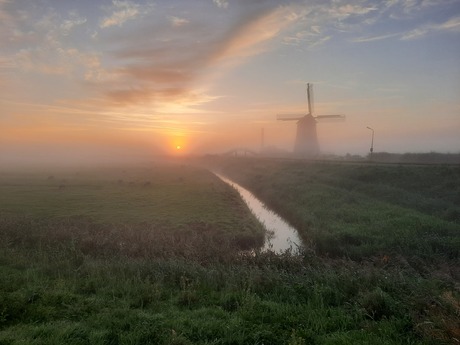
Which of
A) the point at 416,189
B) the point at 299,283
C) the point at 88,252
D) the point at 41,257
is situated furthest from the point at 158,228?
the point at 416,189

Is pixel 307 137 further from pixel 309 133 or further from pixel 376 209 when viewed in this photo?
pixel 376 209

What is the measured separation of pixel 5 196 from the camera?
37.2 metres

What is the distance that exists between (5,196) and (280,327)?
39132 millimetres

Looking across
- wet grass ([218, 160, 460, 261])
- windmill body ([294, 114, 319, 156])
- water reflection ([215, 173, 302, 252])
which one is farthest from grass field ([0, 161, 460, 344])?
windmill body ([294, 114, 319, 156])

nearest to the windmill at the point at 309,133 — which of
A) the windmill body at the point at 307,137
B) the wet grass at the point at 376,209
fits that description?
the windmill body at the point at 307,137


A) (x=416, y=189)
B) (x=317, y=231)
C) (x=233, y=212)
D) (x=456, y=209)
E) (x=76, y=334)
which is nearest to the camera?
(x=76, y=334)

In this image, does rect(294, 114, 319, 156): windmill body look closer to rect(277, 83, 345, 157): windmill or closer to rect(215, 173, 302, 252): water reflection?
Answer: rect(277, 83, 345, 157): windmill

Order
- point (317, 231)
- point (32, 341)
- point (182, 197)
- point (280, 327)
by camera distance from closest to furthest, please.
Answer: point (32, 341) → point (280, 327) → point (317, 231) → point (182, 197)

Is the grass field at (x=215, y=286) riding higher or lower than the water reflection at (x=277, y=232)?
higher

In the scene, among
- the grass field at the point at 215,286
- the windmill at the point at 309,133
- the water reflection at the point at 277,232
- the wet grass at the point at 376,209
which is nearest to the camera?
the grass field at the point at 215,286

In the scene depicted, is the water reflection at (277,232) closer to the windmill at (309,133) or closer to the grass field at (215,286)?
the grass field at (215,286)

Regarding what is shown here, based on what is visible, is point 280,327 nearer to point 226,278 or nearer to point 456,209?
point 226,278

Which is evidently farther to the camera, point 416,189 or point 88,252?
point 416,189

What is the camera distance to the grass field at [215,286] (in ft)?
27.8
